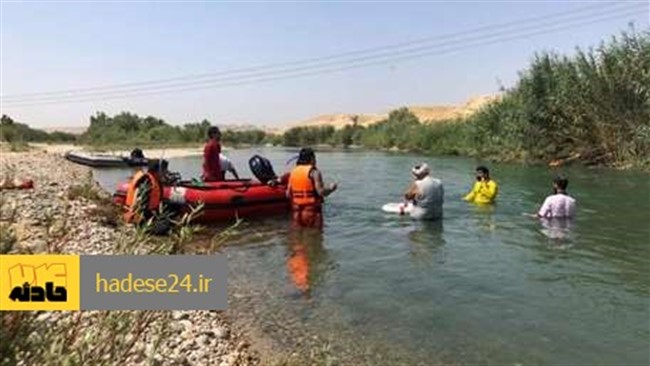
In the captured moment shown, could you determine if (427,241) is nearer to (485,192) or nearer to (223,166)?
(485,192)

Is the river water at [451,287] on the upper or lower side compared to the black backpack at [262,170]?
lower

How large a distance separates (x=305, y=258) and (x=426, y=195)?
402cm

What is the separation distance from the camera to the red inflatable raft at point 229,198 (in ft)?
41.5

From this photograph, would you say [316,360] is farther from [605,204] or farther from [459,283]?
[605,204]

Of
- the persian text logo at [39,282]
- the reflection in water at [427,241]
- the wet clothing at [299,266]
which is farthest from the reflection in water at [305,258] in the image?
the persian text logo at [39,282]

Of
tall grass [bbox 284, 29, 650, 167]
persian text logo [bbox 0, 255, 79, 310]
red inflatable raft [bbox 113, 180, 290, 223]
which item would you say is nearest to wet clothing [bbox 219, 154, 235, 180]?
red inflatable raft [bbox 113, 180, 290, 223]

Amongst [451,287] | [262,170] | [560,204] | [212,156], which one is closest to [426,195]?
[560,204]

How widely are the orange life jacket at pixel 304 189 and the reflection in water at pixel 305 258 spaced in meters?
0.53

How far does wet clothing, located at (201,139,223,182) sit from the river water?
1.82 meters

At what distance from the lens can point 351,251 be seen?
1106 centimetres

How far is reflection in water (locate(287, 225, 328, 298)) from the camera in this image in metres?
8.91

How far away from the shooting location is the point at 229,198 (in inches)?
528

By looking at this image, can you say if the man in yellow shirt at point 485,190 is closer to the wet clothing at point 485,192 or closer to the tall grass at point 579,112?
the wet clothing at point 485,192

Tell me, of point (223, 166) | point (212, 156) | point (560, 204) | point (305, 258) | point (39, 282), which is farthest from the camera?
point (223, 166)
